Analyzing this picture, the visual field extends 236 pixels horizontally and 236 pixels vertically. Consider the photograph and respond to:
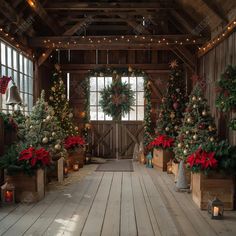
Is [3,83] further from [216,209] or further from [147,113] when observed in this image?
[147,113]

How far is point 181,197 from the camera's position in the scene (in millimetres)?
5137

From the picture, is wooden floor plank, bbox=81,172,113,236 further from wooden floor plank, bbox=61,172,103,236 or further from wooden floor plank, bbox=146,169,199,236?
wooden floor plank, bbox=146,169,199,236

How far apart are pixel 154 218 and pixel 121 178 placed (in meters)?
2.69

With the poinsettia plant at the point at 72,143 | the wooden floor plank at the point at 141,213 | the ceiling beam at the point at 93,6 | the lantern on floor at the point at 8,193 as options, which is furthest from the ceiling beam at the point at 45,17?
the wooden floor plank at the point at 141,213

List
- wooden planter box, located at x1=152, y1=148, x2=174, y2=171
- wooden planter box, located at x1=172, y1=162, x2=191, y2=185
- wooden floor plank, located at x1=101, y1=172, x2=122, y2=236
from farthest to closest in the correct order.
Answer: wooden planter box, located at x1=152, y1=148, x2=174, y2=171
wooden planter box, located at x1=172, y1=162, x2=191, y2=185
wooden floor plank, located at x1=101, y1=172, x2=122, y2=236

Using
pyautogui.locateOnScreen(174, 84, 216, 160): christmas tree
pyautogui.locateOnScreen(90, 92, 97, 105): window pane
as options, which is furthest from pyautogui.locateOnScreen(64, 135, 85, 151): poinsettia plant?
pyautogui.locateOnScreen(174, 84, 216, 160): christmas tree

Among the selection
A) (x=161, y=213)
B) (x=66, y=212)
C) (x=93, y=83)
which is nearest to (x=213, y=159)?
(x=161, y=213)

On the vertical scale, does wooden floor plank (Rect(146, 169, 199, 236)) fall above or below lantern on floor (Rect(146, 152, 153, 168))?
below

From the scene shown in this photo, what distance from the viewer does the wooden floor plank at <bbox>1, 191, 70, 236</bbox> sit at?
363 cm

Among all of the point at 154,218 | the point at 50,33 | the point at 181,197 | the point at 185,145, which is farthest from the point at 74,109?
the point at 154,218

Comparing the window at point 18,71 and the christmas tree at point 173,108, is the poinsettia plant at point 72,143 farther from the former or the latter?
the christmas tree at point 173,108

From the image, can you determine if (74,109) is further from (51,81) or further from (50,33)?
(50,33)

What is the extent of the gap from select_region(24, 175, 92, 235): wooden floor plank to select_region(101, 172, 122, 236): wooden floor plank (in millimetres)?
593

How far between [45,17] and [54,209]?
188 inches
